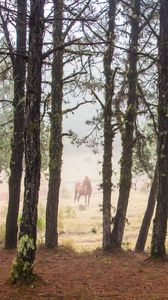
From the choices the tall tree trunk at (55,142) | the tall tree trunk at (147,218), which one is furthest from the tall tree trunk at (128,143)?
the tall tree trunk at (147,218)

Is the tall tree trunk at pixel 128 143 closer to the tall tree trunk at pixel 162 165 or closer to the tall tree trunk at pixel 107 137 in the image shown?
the tall tree trunk at pixel 107 137

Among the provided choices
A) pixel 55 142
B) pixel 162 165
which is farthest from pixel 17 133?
pixel 162 165

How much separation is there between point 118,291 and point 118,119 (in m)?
7.08

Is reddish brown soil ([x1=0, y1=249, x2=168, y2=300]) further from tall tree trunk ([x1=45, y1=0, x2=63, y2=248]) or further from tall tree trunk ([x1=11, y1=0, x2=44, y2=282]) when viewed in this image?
tall tree trunk ([x1=45, y1=0, x2=63, y2=248])

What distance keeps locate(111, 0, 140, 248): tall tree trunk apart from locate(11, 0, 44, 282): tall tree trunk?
20.3 feet

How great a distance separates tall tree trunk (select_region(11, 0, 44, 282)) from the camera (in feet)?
25.1

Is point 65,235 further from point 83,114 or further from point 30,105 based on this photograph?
point 83,114

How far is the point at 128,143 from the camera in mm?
13734

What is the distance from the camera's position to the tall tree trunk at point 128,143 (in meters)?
13.7

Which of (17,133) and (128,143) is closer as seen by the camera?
(17,133)

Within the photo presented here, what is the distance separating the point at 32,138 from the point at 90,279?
2.92 meters

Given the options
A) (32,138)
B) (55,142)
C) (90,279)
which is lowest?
(90,279)

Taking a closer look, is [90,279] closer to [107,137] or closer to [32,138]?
[32,138]

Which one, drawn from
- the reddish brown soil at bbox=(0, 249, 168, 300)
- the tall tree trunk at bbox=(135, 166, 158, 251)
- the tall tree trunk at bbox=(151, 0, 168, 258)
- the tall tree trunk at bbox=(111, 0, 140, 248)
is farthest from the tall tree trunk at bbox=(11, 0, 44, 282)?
the tall tree trunk at bbox=(135, 166, 158, 251)
